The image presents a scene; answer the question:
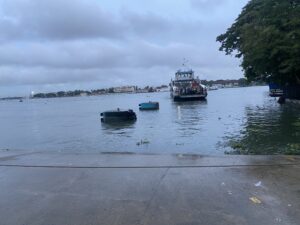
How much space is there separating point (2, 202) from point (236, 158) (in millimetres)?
5564

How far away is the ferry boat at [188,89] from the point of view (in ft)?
291

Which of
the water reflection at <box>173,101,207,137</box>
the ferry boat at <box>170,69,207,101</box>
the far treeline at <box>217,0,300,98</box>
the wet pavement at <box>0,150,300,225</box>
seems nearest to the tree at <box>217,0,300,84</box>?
the far treeline at <box>217,0,300,98</box>

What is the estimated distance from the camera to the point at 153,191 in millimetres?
7203

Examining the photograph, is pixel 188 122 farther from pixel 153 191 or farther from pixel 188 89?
pixel 188 89

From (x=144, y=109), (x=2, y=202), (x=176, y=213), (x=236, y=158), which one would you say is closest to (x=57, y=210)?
(x=2, y=202)

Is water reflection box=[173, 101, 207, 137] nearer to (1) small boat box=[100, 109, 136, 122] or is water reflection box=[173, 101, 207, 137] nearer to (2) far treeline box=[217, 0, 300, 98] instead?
(1) small boat box=[100, 109, 136, 122]

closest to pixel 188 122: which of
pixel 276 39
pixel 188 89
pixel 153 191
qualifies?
pixel 276 39

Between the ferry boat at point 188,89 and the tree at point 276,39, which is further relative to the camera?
the ferry boat at point 188,89

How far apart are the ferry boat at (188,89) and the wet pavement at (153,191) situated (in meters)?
78.5

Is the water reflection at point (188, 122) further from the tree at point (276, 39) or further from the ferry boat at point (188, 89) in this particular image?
the ferry boat at point (188, 89)

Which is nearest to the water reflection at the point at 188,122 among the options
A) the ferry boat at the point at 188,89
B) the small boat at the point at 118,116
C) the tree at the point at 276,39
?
the small boat at the point at 118,116

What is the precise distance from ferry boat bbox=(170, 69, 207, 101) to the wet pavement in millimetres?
78504

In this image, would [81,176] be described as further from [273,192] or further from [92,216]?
[273,192]

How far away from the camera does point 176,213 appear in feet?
19.6
